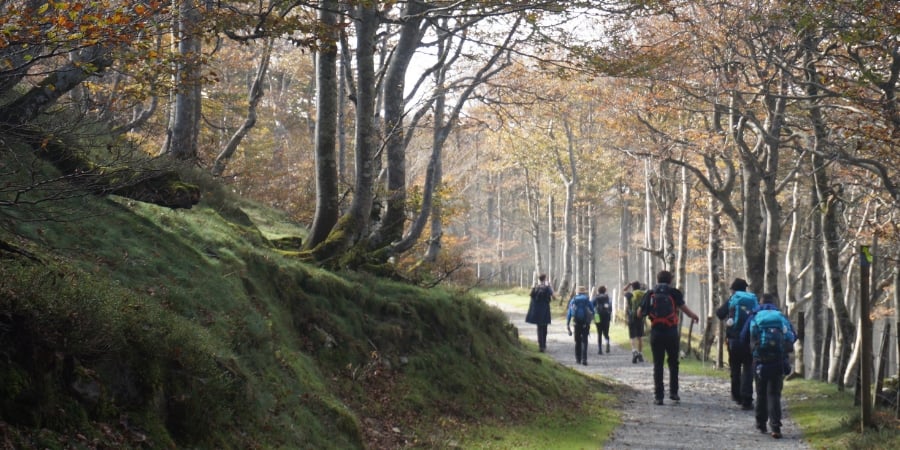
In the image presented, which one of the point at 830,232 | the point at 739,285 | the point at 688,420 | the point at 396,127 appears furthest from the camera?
the point at 830,232

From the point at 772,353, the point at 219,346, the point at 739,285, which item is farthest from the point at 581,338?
the point at 219,346

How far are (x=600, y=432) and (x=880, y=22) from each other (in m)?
6.59

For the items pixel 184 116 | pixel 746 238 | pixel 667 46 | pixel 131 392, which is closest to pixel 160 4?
pixel 131 392

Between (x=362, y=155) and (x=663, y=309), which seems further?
(x=663, y=309)

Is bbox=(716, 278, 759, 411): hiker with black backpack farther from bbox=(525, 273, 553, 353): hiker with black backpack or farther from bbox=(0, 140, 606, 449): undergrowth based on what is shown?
bbox=(525, 273, 553, 353): hiker with black backpack

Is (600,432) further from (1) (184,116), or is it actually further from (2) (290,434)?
(1) (184,116)

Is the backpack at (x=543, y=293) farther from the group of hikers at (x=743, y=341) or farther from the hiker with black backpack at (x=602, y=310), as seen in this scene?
the group of hikers at (x=743, y=341)

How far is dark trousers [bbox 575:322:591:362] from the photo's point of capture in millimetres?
18375

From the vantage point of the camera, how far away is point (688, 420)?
11766 millimetres

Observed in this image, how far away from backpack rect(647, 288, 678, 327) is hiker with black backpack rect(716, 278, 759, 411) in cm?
86

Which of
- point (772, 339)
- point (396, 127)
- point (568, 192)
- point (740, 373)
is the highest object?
point (568, 192)

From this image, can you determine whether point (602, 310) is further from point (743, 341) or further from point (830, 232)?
point (743, 341)

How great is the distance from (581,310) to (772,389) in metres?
7.94

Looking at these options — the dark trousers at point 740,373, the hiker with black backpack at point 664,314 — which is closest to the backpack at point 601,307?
the dark trousers at point 740,373
